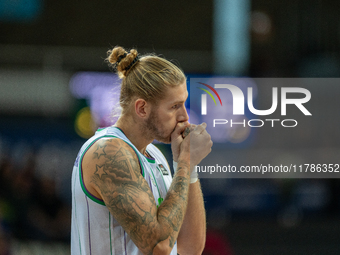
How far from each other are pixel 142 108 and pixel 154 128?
0.10 meters

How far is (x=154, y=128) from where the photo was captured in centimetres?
131

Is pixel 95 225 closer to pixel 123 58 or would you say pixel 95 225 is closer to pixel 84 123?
pixel 123 58

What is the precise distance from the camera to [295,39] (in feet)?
7.54

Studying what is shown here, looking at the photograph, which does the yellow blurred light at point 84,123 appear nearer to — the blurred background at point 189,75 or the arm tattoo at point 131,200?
the blurred background at point 189,75

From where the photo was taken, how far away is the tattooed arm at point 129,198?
104 centimetres

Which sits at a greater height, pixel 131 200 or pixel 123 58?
pixel 123 58

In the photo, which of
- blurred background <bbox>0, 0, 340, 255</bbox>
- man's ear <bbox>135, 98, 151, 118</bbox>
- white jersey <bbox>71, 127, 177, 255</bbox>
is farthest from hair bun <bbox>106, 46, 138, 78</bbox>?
blurred background <bbox>0, 0, 340, 255</bbox>

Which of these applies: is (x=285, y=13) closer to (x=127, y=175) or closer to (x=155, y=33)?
(x=155, y=33)

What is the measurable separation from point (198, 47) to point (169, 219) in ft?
4.93

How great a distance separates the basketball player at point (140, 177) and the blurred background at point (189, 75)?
0.94 m

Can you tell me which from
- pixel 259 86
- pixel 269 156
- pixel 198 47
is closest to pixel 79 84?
pixel 198 47

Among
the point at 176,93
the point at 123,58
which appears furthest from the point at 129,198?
the point at 123,58

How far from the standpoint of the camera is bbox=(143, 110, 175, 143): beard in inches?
50.9

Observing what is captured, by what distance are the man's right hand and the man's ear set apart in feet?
0.65
